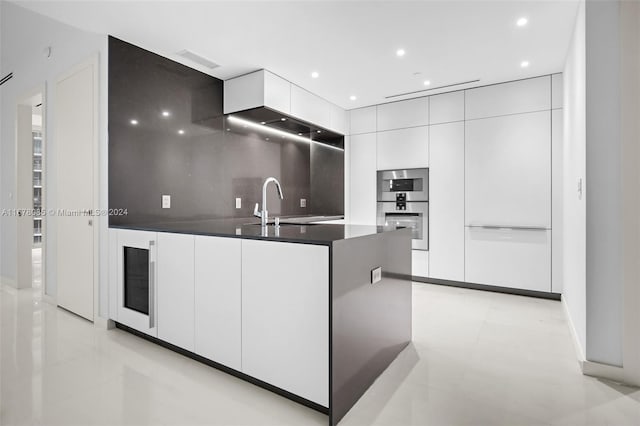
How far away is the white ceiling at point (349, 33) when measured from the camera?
2.37 meters

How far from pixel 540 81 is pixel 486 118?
62 cm

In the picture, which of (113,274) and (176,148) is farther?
(176,148)

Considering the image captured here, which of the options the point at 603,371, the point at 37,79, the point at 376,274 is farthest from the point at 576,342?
the point at 37,79

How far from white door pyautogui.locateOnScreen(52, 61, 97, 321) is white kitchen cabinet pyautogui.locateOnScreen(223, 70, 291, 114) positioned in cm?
127

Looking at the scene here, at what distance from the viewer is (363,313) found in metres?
1.76

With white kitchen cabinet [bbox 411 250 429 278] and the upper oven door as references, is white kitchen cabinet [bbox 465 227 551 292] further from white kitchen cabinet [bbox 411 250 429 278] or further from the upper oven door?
the upper oven door

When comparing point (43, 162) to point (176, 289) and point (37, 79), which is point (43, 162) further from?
point (176, 289)

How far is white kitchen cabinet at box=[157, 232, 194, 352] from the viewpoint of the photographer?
2135mm

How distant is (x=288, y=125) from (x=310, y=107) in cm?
37

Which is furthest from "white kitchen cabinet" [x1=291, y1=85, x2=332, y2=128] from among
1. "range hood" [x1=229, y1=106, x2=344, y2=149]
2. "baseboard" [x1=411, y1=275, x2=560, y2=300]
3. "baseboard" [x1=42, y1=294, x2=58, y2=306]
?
"baseboard" [x1=42, y1=294, x2=58, y2=306]

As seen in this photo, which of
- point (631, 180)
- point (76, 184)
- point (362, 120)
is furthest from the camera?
point (362, 120)

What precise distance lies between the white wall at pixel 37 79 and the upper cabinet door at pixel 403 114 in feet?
10.6

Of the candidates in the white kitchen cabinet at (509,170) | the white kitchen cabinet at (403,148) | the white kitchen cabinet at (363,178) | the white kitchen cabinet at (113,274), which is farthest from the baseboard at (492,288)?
the white kitchen cabinet at (113,274)

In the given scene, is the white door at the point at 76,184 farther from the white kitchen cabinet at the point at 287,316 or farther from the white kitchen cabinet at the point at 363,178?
the white kitchen cabinet at the point at 363,178
